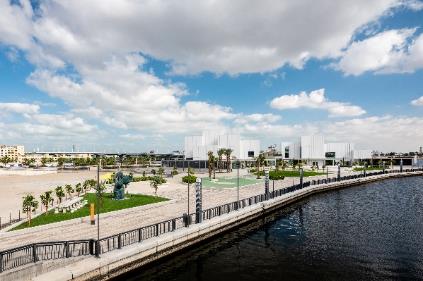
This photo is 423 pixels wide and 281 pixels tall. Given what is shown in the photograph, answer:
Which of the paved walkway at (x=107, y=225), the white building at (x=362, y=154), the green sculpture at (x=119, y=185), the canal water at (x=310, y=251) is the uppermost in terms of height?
the white building at (x=362, y=154)

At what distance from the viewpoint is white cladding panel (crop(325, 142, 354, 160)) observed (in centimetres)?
17525

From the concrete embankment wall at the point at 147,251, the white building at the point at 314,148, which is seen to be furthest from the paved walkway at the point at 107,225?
the white building at the point at 314,148

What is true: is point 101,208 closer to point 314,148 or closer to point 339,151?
point 314,148

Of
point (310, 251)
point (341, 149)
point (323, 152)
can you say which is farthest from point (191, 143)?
point (310, 251)

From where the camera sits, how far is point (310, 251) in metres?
30.6

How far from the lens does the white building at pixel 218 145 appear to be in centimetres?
16050

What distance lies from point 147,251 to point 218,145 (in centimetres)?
13644

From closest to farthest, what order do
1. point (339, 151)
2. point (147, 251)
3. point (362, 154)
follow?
point (147, 251), point (339, 151), point (362, 154)

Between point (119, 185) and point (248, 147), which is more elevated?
point (248, 147)

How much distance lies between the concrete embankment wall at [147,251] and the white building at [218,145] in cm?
11318

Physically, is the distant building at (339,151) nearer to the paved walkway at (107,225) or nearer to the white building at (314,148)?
the white building at (314,148)

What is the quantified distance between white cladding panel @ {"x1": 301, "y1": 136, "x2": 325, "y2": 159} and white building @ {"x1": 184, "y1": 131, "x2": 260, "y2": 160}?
2338 cm

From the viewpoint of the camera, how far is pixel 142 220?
37281 millimetres

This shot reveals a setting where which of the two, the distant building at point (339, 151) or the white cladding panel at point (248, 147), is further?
the distant building at point (339, 151)
